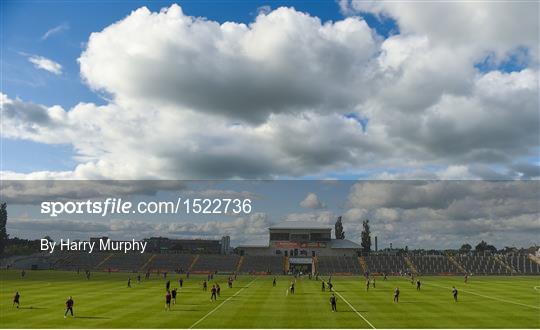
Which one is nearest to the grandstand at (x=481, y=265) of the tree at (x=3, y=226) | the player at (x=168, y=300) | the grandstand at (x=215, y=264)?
the grandstand at (x=215, y=264)

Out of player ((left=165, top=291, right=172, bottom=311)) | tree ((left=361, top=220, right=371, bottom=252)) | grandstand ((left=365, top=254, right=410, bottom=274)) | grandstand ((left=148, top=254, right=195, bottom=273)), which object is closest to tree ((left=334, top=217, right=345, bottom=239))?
tree ((left=361, top=220, right=371, bottom=252))

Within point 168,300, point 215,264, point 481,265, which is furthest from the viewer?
point 215,264

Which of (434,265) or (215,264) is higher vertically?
(434,265)

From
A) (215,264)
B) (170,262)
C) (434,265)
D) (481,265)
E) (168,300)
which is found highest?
(168,300)

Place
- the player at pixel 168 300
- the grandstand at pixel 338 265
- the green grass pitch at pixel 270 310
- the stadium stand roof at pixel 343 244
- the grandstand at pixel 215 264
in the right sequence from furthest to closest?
the stadium stand roof at pixel 343 244, the grandstand at pixel 215 264, the grandstand at pixel 338 265, the player at pixel 168 300, the green grass pitch at pixel 270 310

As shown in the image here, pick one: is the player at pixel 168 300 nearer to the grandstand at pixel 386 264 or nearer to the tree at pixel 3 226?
the grandstand at pixel 386 264

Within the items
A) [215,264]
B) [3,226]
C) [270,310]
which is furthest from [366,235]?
[270,310]

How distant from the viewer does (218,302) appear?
158 ft

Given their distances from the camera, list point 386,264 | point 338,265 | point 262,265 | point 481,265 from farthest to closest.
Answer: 1. point 262,265
2. point 386,264
3. point 481,265
4. point 338,265

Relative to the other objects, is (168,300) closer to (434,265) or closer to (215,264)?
(215,264)

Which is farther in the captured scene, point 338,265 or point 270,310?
point 338,265

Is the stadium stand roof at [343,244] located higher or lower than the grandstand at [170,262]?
higher

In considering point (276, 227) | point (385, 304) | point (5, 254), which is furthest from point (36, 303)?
point (5, 254)

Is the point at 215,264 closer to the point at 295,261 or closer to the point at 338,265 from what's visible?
the point at 295,261
